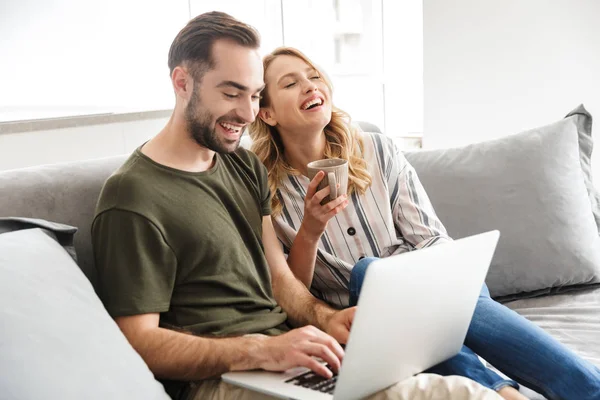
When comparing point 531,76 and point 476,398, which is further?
point 531,76

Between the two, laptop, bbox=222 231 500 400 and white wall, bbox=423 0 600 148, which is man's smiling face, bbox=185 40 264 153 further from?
white wall, bbox=423 0 600 148

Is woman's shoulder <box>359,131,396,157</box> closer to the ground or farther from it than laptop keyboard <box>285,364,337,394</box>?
farther from it

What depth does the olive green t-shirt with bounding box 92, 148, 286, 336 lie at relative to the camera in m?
1.39

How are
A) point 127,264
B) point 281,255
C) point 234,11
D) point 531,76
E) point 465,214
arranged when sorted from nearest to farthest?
point 127,264 → point 281,255 → point 465,214 → point 531,76 → point 234,11

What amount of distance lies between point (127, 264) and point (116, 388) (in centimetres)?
30

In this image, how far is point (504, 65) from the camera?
3320 millimetres

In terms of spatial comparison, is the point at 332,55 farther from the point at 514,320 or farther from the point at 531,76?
the point at 514,320

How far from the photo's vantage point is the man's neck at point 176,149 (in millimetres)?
1547

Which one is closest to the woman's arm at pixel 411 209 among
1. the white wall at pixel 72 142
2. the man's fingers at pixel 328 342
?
the man's fingers at pixel 328 342

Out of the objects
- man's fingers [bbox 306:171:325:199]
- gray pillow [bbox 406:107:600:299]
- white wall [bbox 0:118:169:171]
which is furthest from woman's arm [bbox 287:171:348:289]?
white wall [bbox 0:118:169:171]

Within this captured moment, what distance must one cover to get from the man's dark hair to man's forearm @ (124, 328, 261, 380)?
0.56 m

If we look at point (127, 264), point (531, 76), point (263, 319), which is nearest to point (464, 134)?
point (531, 76)

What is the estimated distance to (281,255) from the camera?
70.1 inches

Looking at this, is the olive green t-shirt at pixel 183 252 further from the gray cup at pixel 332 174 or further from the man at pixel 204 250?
the gray cup at pixel 332 174
